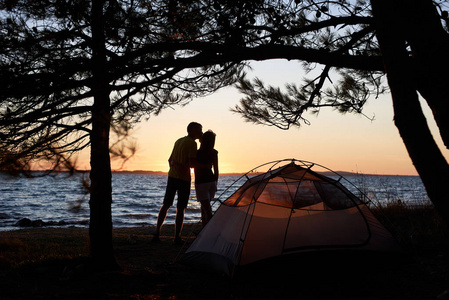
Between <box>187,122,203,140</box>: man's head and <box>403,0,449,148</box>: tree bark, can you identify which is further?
<box>187,122,203,140</box>: man's head

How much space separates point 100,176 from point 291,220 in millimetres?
2485

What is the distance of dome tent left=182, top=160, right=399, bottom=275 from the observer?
14.5ft

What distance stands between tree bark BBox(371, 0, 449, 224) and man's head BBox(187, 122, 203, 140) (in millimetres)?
2934

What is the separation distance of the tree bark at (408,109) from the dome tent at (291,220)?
1.66 meters

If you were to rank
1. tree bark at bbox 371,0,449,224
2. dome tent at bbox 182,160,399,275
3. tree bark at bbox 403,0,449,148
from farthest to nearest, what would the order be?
dome tent at bbox 182,160,399,275 → tree bark at bbox 403,0,449,148 → tree bark at bbox 371,0,449,224

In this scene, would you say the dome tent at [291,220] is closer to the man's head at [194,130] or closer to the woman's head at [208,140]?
the woman's head at [208,140]

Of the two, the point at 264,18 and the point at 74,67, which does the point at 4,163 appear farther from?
the point at 264,18

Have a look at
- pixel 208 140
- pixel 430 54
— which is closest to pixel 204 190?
pixel 208 140

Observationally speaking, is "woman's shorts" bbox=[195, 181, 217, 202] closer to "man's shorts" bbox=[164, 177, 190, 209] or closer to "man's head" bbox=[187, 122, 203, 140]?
"man's shorts" bbox=[164, 177, 190, 209]

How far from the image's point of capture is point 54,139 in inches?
142

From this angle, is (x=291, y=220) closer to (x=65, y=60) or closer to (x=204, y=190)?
(x=204, y=190)

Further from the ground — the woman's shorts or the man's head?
the man's head

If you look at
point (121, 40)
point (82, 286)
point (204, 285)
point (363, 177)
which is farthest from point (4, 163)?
point (363, 177)

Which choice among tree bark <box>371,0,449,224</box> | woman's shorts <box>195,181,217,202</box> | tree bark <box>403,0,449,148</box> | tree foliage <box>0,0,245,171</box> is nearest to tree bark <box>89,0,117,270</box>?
tree foliage <box>0,0,245,171</box>
